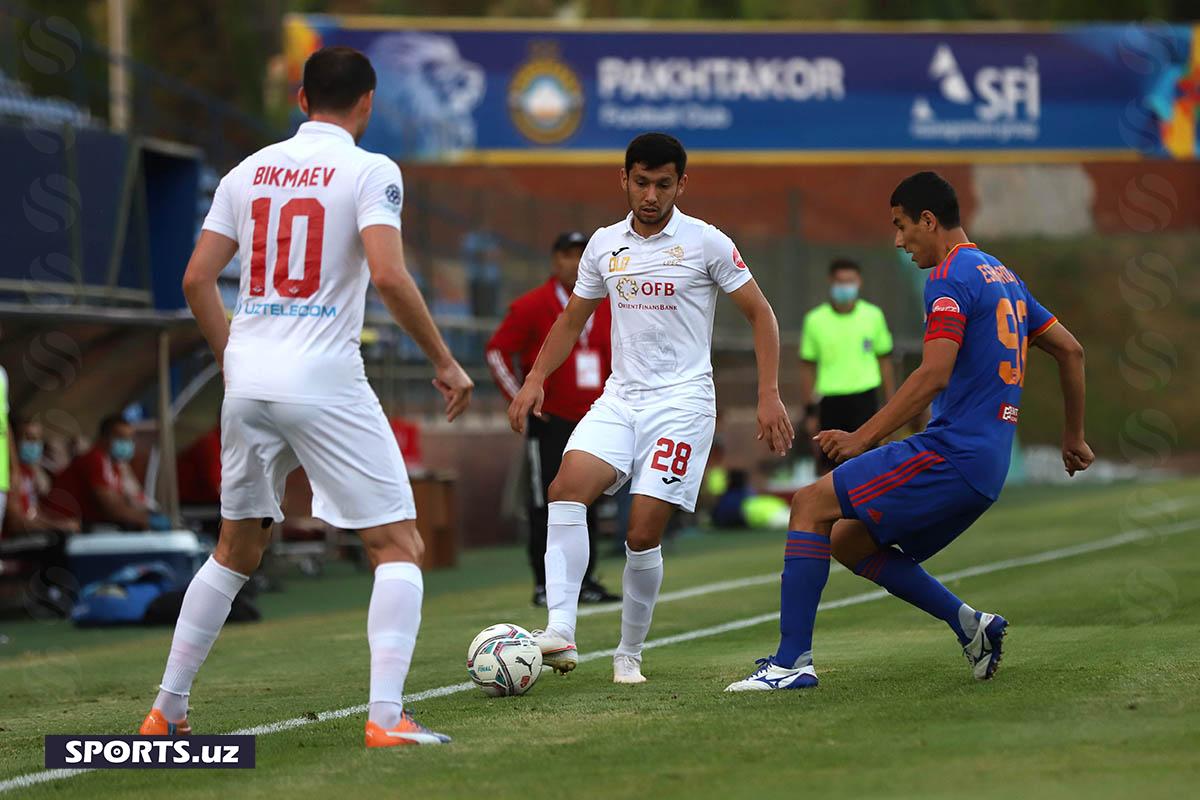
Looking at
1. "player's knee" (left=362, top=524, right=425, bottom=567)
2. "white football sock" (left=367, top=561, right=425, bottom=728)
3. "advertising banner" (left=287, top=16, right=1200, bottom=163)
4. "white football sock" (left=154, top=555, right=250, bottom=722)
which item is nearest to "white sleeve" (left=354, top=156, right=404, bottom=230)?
"player's knee" (left=362, top=524, right=425, bottom=567)

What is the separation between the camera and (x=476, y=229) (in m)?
26.1

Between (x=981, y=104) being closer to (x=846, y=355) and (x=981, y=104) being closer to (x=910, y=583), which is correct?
(x=846, y=355)

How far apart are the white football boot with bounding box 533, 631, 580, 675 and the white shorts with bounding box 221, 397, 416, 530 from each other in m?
1.83

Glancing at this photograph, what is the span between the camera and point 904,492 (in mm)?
7309

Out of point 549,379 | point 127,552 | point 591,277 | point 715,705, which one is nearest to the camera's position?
point 715,705

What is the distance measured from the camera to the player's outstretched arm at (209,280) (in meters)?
6.41

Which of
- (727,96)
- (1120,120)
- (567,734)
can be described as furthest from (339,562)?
(1120,120)

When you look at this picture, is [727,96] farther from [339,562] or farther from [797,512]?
[797,512]

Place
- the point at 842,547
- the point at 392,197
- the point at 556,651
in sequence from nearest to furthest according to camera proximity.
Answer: the point at 392,197 → the point at 842,547 → the point at 556,651

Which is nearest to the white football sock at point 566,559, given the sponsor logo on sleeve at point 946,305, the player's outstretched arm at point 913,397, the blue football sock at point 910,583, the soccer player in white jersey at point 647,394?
the soccer player in white jersey at point 647,394

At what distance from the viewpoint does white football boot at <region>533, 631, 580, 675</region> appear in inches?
313

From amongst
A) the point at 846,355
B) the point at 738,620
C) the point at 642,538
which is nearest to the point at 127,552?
the point at 738,620

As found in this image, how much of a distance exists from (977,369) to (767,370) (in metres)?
0.97

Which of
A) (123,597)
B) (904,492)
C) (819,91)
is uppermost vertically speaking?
Answer: (819,91)
